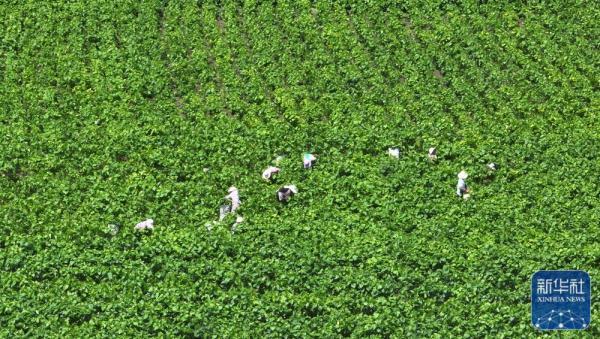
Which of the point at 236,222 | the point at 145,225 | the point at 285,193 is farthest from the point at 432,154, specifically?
the point at 145,225

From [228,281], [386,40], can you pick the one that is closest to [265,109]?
[386,40]

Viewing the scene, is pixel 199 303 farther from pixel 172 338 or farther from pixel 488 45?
pixel 488 45

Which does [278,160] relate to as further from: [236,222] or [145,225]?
[145,225]

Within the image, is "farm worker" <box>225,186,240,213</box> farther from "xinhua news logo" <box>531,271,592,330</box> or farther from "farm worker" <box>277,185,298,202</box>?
"xinhua news logo" <box>531,271,592,330</box>

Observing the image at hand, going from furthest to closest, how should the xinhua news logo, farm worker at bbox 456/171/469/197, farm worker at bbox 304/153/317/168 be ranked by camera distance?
farm worker at bbox 304/153/317/168 → farm worker at bbox 456/171/469/197 → the xinhua news logo

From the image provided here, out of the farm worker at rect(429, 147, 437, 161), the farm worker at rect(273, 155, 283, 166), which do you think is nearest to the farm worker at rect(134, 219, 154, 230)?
the farm worker at rect(273, 155, 283, 166)

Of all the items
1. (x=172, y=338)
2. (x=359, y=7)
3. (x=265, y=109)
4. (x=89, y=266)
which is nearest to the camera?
(x=172, y=338)
